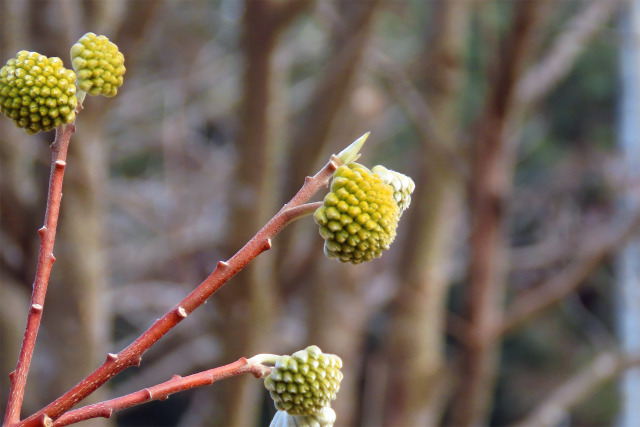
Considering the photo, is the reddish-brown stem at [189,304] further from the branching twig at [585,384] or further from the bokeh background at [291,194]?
the branching twig at [585,384]

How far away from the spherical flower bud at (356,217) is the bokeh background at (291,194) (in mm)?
1713

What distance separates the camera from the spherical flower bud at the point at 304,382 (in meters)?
0.57

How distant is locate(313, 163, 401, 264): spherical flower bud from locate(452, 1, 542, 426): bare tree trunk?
1.89 metres

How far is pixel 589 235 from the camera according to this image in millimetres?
3734

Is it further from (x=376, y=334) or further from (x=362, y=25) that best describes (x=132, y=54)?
(x=376, y=334)

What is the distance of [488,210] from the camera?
2.62 m

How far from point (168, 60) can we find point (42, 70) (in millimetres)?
4835

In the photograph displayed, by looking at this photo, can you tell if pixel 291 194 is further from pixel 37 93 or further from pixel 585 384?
pixel 37 93

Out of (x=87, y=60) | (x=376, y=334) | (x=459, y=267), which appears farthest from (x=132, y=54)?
(x=376, y=334)

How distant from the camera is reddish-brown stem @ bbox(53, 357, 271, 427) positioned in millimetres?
494

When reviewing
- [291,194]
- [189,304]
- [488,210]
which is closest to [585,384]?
[488,210]

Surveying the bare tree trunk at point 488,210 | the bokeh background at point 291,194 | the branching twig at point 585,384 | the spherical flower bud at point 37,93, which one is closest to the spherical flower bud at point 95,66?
the spherical flower bud at point 37,93

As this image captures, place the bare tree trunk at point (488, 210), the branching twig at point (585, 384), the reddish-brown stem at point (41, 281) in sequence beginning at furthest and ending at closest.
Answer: the branching twig at point (585, 384) < the bare tree trunk at point (488, 210) < the reddish-brown stem at point (41, 281)

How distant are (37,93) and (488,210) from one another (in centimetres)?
223
